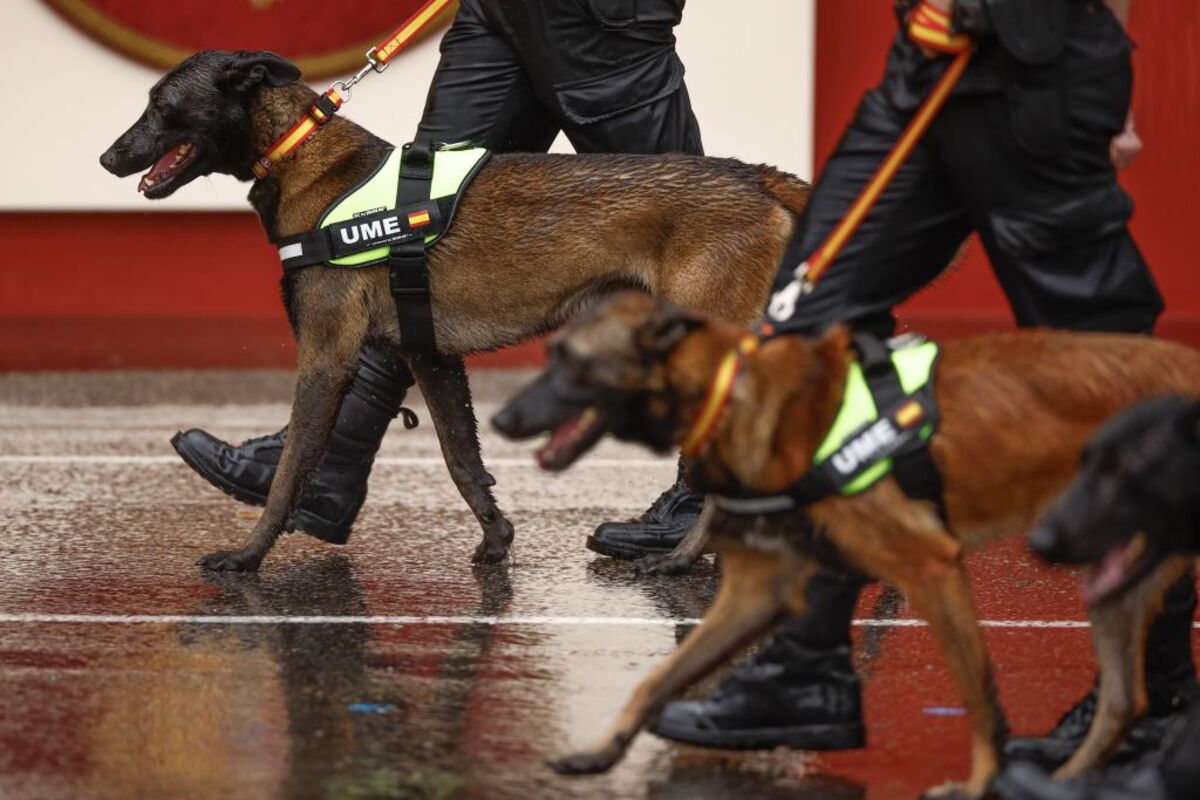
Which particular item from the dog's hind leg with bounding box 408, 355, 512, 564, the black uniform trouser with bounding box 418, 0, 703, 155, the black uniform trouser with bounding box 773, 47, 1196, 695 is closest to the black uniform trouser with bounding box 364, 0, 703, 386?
the black uniform trouser with bounding box 418, 0, 703, 155

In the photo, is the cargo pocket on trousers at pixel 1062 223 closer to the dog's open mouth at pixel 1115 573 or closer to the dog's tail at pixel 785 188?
the dog's open mouth at pixel 1115 573

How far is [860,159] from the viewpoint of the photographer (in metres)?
4.38

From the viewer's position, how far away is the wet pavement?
4.20 m

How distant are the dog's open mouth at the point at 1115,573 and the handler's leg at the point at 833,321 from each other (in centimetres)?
66

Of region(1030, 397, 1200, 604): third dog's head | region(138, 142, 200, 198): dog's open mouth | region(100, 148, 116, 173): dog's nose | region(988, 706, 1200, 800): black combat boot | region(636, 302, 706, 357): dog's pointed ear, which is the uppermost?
region(100, 148, 116, 173): dog's nose

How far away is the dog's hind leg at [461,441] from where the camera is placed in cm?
616

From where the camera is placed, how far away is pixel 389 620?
18.0 feet

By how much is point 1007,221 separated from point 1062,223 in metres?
0.11

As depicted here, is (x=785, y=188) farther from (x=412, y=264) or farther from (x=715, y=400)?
(x=715, y=400)

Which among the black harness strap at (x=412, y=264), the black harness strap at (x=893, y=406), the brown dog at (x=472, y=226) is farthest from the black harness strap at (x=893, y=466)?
the black harness strap at (x=412, y=264)

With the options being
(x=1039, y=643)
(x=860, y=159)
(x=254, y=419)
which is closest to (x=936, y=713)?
(x=1039, y=643)

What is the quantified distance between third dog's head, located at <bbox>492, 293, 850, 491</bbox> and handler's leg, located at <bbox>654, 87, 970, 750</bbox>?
416 millimetres

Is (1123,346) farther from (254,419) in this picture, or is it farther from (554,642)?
(254,419)

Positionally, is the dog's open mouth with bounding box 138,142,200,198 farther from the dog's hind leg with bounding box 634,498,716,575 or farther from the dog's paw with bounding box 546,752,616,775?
the dog's paw with bounding box 546,752,616,775
